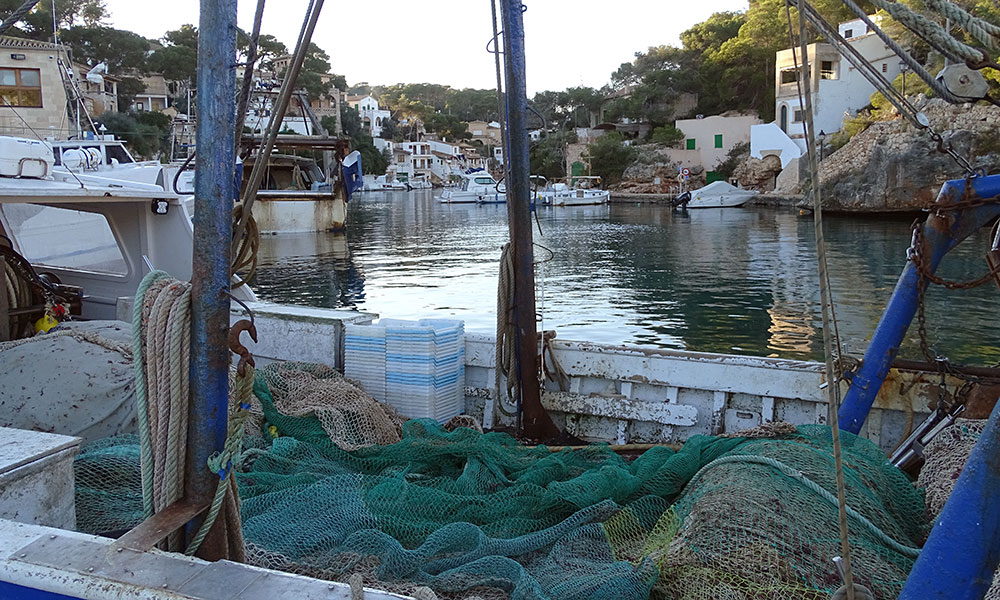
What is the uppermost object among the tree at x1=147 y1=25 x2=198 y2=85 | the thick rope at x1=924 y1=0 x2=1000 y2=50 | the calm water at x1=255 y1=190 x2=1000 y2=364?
the tree at x1=147 y1=25 x2=198 y2=85

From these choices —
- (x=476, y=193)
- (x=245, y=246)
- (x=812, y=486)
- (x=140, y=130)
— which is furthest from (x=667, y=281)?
(x=476, y=193)

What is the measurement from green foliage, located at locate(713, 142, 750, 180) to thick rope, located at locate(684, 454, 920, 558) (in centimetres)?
5992

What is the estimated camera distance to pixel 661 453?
4.02 meters

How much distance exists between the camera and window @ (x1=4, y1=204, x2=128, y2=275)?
8523mm

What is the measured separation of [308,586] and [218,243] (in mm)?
1084

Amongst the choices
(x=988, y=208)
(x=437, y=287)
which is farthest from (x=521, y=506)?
(x=437, y=287)

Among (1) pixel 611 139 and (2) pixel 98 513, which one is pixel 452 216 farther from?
(2) pixel 98 513

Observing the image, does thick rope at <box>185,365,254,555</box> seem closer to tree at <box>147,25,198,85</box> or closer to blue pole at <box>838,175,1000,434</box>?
blue pole at <box>838,175,1000,434</box>

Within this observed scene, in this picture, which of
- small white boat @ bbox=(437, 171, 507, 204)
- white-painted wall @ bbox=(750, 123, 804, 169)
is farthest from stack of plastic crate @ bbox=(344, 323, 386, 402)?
small white boat @ bbox=(437, 171, 507, 204)

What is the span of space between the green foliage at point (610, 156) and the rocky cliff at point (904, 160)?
2862cm

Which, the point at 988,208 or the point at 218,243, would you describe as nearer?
the point at 218,243

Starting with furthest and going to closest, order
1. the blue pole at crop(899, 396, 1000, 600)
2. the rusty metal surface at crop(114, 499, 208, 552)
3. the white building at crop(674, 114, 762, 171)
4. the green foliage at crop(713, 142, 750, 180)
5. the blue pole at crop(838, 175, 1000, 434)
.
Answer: the white building at crop(674, 114, 762, 171)
the green foliage at crop(713, 142, 750, 180)
the blue pole at crop(838, 175, 1000, 434)
the rusty metal surface at crop(114, 499, 208, 552)
the blue pole at crop(899, 396, 1000, 600)

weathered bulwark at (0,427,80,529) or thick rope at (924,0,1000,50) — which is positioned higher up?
thick rope at (924,0,1000,50)

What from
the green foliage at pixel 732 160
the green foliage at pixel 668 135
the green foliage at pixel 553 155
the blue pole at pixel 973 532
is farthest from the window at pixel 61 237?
the green foliage at pixel 553 155
